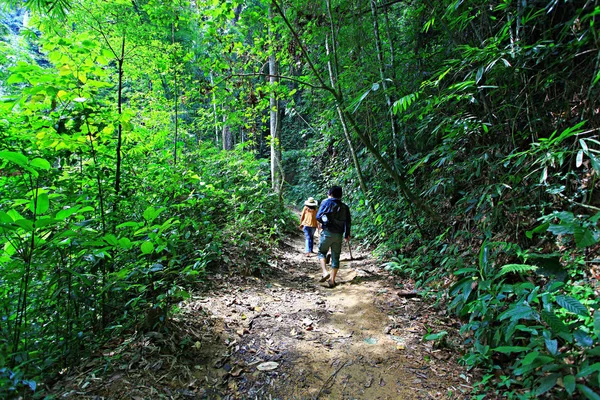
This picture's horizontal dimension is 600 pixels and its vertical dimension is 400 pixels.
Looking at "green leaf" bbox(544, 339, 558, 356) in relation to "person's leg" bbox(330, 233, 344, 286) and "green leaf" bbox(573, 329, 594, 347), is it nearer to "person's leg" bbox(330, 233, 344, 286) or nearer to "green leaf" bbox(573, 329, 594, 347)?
"green leaf" bbox(573, 329, 594, 347)

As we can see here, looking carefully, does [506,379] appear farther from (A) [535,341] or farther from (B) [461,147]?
(B) [461,147]

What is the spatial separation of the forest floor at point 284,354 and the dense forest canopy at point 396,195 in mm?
A: 270

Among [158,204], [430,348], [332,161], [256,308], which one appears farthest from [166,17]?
[332,161]

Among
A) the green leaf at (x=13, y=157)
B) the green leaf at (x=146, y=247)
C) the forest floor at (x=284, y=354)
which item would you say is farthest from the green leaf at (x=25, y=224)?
the forest floor at (x=284, y=354)

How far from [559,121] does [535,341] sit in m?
2.89

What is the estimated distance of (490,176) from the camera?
398 centimetres

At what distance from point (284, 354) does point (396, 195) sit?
17.1 feet

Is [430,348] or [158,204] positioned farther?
[158,204]

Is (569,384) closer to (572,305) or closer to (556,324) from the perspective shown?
(556,324)

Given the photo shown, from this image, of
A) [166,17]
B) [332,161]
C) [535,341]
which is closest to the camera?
[535,341]

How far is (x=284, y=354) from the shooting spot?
295cm

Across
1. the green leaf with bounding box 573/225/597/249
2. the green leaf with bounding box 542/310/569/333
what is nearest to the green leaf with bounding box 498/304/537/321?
the green leaf with bounding box 542/310/569/333

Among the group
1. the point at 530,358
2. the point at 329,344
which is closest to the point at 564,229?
the point at 530,358

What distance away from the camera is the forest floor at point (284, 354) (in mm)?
2305
